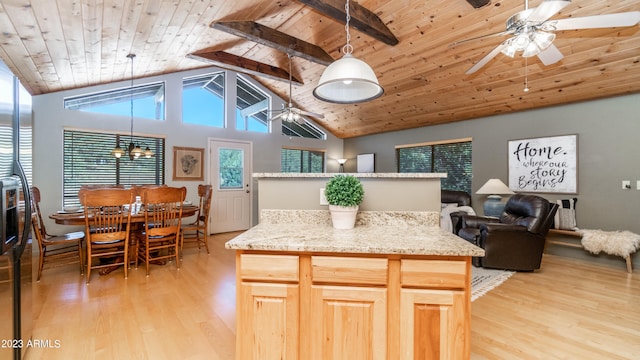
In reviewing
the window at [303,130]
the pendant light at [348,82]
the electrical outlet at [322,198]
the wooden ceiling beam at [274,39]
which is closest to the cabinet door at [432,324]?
the electrical outlet at [322,198]

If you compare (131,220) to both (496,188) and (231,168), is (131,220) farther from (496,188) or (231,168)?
(496,188)

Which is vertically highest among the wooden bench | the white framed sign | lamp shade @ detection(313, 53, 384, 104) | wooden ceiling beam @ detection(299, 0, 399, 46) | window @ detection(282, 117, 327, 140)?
wooden ceiling beam @ detection(299, 0, 399, 46)

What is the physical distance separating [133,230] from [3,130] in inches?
104

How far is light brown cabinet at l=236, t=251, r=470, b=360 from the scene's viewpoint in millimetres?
1285

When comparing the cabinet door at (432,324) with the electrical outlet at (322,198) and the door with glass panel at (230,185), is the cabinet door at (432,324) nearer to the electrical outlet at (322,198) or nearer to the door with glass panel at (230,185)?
the electrical outlet at (322,198)

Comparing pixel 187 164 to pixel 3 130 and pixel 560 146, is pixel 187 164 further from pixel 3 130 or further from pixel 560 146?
pixel 560 146

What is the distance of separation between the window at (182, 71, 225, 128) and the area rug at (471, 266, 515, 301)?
5.20 metres

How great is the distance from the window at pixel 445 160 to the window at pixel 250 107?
3.22 metres

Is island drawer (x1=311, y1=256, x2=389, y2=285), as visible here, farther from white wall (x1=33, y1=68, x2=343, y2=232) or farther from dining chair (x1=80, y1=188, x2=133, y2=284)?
white wall (x1=33, y1=68, x2=343, y2=232)

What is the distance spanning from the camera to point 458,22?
3.19m

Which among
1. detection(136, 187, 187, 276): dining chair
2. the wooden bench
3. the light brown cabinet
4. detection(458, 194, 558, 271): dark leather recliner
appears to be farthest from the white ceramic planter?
the wooden bench

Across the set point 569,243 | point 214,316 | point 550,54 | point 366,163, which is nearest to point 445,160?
point 366,163

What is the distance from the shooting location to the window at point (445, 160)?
537 cm

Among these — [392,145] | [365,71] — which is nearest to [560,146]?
[392,145]
